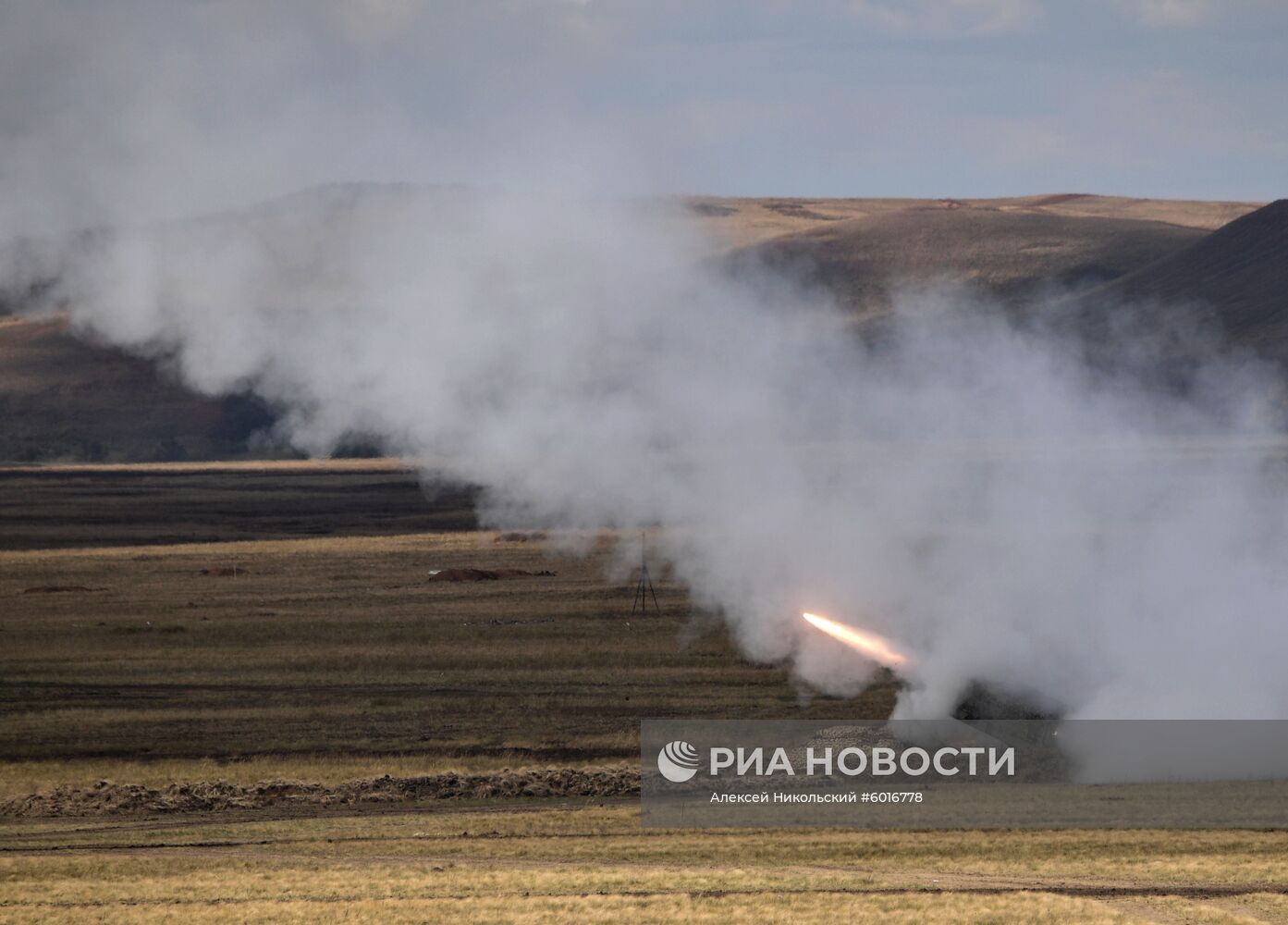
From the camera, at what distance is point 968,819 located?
26.8m

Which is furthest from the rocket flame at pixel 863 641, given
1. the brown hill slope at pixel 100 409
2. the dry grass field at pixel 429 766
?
the brown hill slope at pixel 100 409

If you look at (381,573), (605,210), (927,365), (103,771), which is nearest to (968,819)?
(103,771)

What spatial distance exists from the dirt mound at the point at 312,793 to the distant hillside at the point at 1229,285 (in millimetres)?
131248

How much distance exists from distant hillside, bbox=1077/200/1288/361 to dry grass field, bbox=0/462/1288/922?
352 feet

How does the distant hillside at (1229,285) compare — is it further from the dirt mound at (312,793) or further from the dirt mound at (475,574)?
the dirt mound at (312,793)

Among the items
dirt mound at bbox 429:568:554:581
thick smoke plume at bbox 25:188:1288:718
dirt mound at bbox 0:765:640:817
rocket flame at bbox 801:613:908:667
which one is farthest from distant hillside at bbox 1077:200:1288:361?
dirt mound at bbox 0:765:640:817

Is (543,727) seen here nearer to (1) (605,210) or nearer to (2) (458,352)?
(1) (605,210)

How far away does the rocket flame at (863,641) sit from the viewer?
3456cm

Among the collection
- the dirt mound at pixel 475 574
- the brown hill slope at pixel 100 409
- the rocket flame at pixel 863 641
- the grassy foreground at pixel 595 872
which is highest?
the brown hill slope at pixel 100 409

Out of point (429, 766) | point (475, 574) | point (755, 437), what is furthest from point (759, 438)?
point (429, 766)

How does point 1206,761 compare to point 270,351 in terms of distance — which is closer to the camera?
point 1206,761

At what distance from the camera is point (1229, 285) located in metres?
174

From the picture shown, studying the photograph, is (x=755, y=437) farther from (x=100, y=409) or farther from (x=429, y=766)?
(x=100, y=409)

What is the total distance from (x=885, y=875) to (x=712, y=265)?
210 feet
